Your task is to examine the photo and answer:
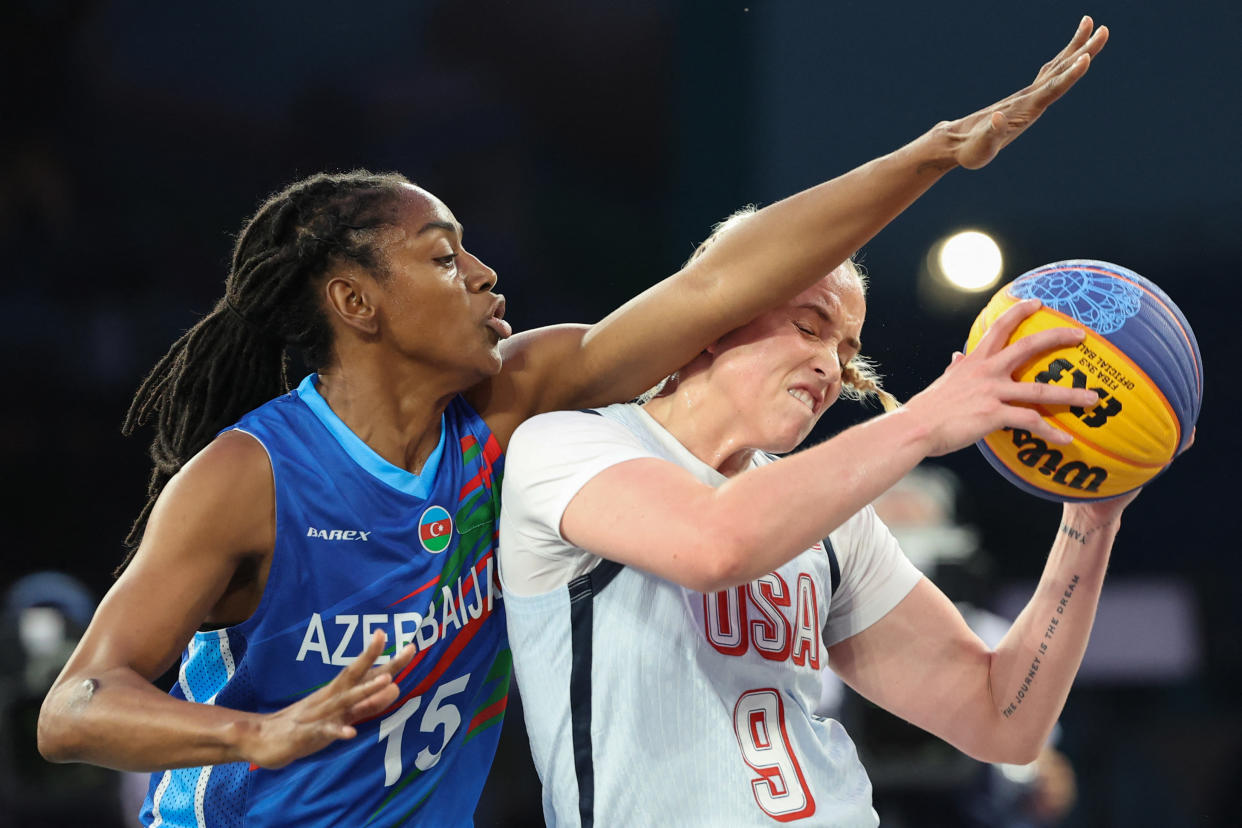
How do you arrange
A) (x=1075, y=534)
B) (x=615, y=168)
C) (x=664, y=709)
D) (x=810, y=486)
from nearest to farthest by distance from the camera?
(x=810, y=486)
(x=664, y=709)
(x=1075, y=534)
(x=615, y=168)

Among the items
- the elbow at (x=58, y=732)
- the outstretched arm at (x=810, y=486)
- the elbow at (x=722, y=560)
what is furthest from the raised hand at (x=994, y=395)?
the elbow at (x=58, y=732)

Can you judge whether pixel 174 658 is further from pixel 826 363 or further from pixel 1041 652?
pixel 1041 652

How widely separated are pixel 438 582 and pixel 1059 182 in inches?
220

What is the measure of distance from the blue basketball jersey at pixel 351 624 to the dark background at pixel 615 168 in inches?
159

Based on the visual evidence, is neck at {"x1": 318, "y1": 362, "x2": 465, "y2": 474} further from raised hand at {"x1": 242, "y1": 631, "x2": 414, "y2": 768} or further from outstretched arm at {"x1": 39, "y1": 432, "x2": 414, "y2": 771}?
raised hand at {"x1": 242, "y1": 631, "x2": 414, "y2": 768}

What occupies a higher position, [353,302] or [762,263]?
[353,302]

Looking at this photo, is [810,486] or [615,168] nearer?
[810,486]

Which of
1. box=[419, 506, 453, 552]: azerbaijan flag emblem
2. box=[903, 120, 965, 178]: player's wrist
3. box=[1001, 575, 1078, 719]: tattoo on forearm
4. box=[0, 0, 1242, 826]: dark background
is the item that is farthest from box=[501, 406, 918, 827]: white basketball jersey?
box=[0, 0, 1242, 826]: dark background

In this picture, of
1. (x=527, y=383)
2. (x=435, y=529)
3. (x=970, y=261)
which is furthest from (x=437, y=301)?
(x=970, y=261)

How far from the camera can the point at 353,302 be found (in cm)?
201

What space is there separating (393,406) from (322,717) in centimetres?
65

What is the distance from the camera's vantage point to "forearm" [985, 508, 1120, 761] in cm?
194

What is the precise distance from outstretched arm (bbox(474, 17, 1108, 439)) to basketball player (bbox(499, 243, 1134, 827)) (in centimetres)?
7

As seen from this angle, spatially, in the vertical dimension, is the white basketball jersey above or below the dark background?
below
